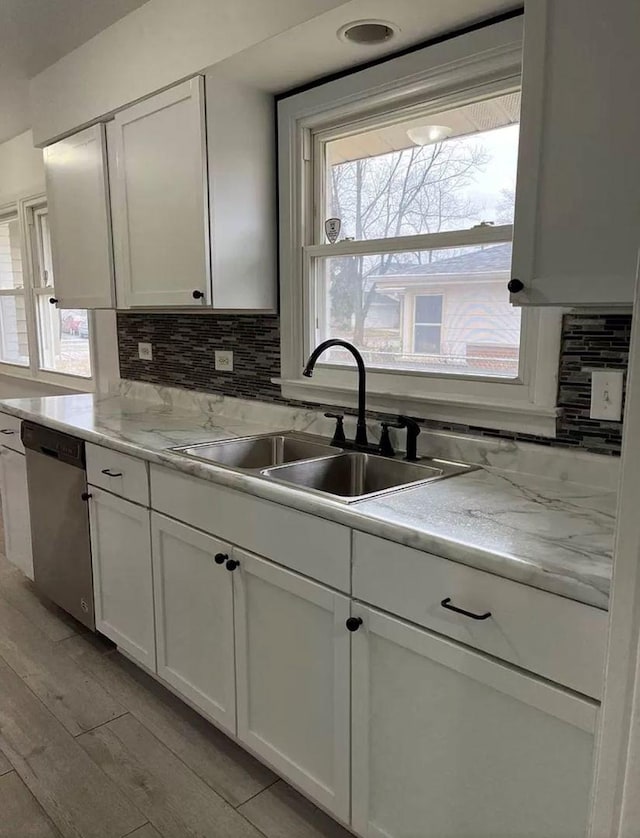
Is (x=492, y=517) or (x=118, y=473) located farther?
(x=118, y=473)

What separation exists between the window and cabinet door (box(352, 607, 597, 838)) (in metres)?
2.92

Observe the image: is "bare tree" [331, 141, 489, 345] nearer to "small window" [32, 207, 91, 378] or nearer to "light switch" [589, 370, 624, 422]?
"light switch" [589, 370, 624, 422]

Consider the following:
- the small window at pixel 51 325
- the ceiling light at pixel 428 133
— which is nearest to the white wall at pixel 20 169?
the small window at pixel 51 325

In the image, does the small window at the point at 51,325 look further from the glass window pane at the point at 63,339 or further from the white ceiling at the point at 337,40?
the white ceiling at the point at 337,40

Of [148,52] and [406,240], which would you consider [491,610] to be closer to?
[406,240]

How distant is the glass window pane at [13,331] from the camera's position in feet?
15.0

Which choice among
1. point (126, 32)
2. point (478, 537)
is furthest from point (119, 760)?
point (126, 32)

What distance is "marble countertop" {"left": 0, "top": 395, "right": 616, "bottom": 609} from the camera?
110cm

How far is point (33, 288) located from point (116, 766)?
10.6 feet

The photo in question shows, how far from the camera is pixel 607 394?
5.08ft

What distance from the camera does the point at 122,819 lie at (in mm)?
1695

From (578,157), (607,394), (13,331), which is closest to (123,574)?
(607,394)

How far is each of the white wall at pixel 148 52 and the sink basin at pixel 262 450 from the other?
124 cm

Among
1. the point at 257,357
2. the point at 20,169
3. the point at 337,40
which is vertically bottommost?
the point at 257,357
